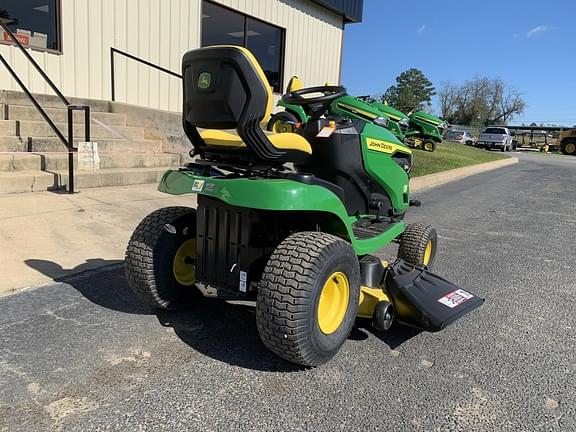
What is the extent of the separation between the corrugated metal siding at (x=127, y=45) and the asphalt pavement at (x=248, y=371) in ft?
18.8

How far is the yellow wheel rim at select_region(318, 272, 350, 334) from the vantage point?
2.73m

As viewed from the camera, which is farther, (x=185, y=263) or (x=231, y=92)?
(x=185, y=263)

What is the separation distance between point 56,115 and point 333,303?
697 cm

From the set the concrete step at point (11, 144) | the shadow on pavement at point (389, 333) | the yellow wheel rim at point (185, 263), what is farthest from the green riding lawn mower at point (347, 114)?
the concrete step at point (11, 144)

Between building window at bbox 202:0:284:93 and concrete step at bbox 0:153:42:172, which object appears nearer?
concrete step at bbox 0:153:42:172

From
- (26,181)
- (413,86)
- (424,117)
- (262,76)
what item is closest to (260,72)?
(262,76)

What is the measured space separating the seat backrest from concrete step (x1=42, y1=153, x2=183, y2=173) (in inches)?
192

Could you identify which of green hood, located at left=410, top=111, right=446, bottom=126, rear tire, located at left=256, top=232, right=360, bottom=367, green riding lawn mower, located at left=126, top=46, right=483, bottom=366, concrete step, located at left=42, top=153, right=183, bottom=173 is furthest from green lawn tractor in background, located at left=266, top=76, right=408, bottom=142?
concrete step, located at left=42, top=153, right=183, bottom=173

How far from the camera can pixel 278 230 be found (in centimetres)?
296

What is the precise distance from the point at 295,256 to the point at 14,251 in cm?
298

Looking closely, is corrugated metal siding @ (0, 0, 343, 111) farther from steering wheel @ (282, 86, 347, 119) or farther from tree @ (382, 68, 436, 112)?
tree @ (382, 68, 436, 112)

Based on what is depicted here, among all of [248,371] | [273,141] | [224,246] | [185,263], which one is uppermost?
[273,141]

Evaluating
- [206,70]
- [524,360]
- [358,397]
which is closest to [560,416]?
[524,360]

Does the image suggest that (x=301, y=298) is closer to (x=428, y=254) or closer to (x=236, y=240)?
(x=236, y=240)
